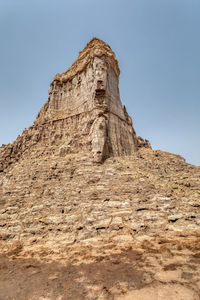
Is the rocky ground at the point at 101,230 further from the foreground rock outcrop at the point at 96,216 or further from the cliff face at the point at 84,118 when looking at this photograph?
the cliff face at the point at 84,118

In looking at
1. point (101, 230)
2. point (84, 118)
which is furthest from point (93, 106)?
point (101, 230)

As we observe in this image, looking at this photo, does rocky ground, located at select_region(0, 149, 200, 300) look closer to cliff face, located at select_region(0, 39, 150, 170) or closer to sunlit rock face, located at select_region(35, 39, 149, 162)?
sunlit rock face, located at select_region(35, 39, 149, 162)

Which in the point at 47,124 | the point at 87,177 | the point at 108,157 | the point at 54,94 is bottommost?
the point at 87,177

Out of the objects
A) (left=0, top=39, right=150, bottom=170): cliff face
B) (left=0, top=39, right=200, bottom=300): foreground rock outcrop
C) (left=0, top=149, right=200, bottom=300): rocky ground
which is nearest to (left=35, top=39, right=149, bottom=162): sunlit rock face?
(left=0, top=39, right=150, bottom=170): cliff face

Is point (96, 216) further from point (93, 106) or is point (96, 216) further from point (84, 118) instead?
point (93, 106)

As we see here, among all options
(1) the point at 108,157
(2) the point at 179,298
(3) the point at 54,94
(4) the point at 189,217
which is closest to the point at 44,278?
(2) the point at 179,298

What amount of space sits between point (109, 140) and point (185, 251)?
11.1 meters

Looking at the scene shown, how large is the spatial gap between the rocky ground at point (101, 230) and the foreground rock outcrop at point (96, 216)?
0.04 meters

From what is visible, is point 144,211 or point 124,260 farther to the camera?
point 144,211

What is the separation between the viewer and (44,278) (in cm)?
517

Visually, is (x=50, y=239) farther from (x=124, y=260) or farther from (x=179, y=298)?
(x=179, y=298)

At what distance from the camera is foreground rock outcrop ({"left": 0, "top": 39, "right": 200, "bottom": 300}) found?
4.59 metres

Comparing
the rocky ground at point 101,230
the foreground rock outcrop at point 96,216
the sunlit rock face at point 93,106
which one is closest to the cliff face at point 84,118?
the sunlit rock face at point 93,106

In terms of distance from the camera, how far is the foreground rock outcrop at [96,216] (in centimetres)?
459
